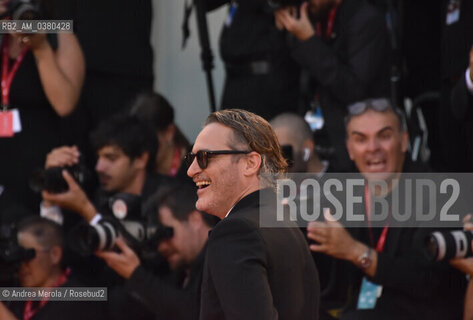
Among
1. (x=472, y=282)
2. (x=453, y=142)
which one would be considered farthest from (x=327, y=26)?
(x=472, y=282)

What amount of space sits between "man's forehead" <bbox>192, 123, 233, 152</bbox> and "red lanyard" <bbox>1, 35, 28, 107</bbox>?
1.92m

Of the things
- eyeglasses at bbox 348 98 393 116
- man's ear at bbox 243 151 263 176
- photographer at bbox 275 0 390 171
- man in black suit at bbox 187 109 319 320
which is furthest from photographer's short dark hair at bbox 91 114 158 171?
man's ear at bbox 243 151 263 176

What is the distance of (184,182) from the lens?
4180 mm

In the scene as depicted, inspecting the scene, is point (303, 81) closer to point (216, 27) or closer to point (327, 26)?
point (327, 26)

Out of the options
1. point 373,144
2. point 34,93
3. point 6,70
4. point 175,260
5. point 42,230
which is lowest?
point 175,260

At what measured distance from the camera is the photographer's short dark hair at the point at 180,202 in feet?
12.7

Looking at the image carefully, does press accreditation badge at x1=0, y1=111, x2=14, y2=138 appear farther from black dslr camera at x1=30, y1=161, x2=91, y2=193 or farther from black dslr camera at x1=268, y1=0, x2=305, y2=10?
black dslr camera at x1=268, y1=0, x2=305, y2=10

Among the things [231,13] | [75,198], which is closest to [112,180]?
[75,198]

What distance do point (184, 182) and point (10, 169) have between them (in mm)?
804

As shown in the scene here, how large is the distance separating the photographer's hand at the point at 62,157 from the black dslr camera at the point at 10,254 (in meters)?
0.36

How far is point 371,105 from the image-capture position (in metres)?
3.94

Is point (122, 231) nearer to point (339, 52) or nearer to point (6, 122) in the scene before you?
point (6, 122)

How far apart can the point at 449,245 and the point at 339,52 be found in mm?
1281

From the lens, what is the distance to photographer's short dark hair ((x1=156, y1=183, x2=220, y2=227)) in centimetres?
388
